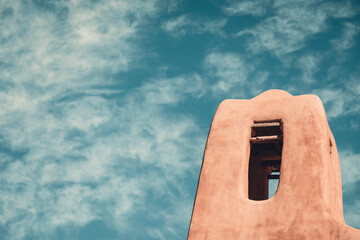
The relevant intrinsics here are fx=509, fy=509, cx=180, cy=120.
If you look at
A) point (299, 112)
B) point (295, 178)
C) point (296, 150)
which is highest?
point (299, 112)

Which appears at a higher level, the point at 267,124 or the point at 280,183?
the point at 267,124

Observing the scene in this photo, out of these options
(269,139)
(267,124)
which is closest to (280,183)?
(269,139)

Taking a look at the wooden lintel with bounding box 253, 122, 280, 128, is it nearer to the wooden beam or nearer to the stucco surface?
the stucco surface

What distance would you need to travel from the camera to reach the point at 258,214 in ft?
40.8

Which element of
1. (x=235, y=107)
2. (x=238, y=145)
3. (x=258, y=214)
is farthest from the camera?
(x=235, y=107)

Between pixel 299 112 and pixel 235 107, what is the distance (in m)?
1.98

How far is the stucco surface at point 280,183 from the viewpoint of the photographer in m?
11.9

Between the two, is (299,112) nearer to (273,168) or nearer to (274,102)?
(274,102)

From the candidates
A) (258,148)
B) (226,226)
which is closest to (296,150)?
(226,226)

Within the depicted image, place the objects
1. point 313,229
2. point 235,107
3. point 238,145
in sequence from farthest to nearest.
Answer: point 235,107, point 238,145, point 313,229

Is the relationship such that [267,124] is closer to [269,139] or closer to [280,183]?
[269,139]

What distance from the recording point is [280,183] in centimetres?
1277

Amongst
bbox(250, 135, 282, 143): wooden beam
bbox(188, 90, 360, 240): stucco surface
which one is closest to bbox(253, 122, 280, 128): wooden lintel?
bbox(188, 90, 360, 240): stucco surface

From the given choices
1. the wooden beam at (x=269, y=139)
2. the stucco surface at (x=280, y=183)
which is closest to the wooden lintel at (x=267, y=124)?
the stucco surface at (x=280, y=183)
